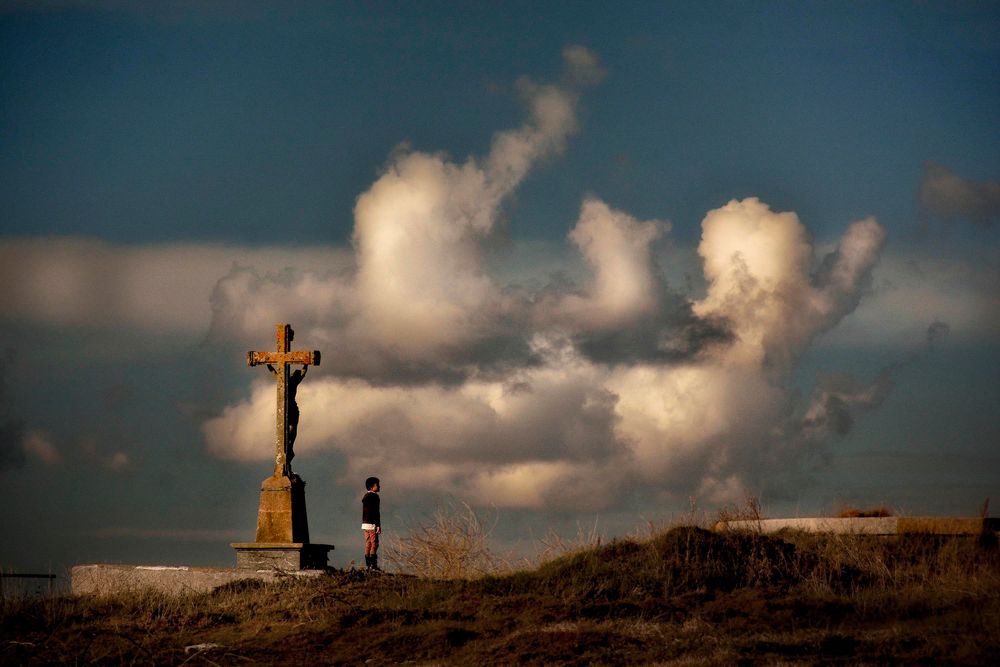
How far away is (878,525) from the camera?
1934 cm

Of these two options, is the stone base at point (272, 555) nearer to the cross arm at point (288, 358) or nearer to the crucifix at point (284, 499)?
the crucifix at point (284, 499)

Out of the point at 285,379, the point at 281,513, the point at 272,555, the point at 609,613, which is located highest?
the point at 285,379

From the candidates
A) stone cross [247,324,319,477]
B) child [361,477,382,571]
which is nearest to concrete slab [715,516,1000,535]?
child [361,477,382,571]

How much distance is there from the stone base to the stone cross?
1.43m

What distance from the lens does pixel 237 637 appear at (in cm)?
1476

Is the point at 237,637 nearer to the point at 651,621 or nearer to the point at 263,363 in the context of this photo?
the point at 651,621

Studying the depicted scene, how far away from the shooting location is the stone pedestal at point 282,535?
63.0 ft

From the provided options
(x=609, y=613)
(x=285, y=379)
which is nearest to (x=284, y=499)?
(x=285, y=379)

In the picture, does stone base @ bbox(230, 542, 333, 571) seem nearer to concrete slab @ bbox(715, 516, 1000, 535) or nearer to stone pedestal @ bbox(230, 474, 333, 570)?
stone pedestal @ bbox(230, 474, 333, 570)

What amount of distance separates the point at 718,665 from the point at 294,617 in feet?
21.2

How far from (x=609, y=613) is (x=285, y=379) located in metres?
8.19

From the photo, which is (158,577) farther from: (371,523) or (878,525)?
(878,525)

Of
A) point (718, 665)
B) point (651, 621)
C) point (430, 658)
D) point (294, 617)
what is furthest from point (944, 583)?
point (294, 617)

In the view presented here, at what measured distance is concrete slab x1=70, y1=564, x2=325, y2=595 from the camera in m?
18.3
